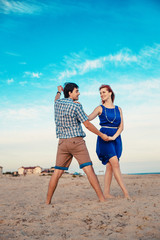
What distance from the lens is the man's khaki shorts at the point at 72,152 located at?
4.81 meters

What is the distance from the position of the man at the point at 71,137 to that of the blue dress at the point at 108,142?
63 cm

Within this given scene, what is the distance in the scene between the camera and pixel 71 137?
482cm

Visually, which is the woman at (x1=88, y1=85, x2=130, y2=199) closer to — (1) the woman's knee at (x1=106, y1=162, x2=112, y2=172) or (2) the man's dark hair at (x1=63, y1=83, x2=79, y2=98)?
(1) the woman's knee at (x1=106, y1=162, x2=112, y2=172)

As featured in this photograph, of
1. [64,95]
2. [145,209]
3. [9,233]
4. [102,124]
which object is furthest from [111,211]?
[64,95]

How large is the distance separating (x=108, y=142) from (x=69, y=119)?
1.18 metres

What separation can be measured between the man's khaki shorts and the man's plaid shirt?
0.38 feet

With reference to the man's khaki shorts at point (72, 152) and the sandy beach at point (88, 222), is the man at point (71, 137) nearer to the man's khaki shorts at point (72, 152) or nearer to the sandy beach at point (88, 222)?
the man's khaki shorts at point (72, 152)

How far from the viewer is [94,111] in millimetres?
5516

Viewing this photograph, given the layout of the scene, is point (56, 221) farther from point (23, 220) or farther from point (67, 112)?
point (67, 112)

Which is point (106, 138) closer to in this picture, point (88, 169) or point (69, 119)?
point (88, 169)

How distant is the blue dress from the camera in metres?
5.46

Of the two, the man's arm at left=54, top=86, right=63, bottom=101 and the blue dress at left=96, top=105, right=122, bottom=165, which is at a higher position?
the man's arm at left=54, top=86, right=63, bottom=101

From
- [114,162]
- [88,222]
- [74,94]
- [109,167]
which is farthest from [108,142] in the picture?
[88,222]

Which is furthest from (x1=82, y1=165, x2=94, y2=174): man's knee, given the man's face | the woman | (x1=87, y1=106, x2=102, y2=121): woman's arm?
the man's face
